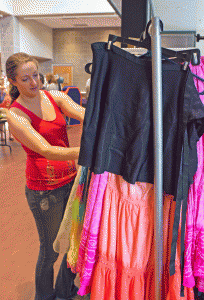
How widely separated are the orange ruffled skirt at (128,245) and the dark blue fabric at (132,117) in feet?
0.26

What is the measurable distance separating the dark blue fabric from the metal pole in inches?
2.0

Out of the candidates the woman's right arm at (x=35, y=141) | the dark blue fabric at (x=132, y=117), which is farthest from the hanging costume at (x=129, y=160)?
the woman's right arm at (x=35, y=141)

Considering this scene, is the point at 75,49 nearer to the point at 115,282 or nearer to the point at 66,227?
the point at 66,227

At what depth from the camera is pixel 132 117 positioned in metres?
0.95

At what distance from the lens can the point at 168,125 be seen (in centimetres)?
91

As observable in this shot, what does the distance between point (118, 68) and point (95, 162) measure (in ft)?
1.05

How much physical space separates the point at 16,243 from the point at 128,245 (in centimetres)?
197

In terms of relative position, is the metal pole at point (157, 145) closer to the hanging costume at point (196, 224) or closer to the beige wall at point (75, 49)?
the hanging costume at point (196, 224)

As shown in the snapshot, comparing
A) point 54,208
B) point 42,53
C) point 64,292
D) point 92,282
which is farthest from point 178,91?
point 42,53

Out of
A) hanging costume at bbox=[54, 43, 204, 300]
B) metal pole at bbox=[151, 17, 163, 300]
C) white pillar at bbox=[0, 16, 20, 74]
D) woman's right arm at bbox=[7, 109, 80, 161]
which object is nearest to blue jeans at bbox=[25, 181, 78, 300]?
woman's right arm at bbox=[7, 109, 80, 161]

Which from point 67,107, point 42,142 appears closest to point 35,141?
point 42,142

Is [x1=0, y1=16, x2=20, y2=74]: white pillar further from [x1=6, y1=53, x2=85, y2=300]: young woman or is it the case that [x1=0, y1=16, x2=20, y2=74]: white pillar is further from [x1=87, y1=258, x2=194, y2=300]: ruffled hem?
[x1=87, y1=258, x2=194, y2=300]: ruffled hem

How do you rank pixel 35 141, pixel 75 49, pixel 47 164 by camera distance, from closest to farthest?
1. pixel 35 141
2. pixel 47 164
3. pixel 75 49

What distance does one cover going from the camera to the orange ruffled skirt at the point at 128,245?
997 mm
